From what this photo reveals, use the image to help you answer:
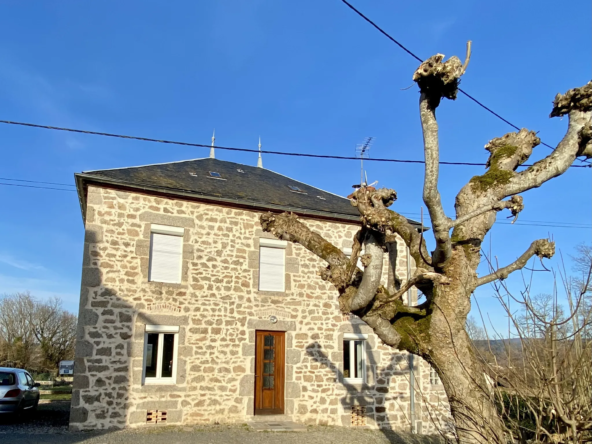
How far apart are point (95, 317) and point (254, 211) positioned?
4.06 m

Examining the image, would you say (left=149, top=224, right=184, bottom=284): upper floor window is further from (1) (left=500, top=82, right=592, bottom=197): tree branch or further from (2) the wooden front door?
(1) (left=500, top=82, right=592, bottom=197): tree branch

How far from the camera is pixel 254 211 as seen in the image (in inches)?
466

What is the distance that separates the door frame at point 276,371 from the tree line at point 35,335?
22432 mm

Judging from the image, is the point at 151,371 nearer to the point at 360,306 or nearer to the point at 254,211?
the point at 254,211

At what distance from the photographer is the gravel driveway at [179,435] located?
869 cm

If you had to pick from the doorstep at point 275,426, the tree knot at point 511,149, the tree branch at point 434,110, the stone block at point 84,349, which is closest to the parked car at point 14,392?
the stone block at point 84,349

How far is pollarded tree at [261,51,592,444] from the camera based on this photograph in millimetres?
4680

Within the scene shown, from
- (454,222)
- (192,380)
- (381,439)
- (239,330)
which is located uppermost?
(454,222)

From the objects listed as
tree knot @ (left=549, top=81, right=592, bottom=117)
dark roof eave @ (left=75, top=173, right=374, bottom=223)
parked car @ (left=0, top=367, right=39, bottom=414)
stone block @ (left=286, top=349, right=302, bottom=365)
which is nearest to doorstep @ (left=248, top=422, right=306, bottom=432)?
stone block @ (left=286, top=349, right=302, bottom=365)

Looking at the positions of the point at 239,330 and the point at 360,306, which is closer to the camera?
the point at 360,306

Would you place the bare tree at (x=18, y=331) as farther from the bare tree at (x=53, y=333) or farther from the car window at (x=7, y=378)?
the car window at (x=7, y=378)

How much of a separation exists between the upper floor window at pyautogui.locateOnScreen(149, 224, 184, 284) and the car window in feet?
11.9

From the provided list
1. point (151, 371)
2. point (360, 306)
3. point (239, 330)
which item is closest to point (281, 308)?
point (239, 330)

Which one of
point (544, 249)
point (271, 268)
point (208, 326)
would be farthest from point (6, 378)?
point (544, 249)
